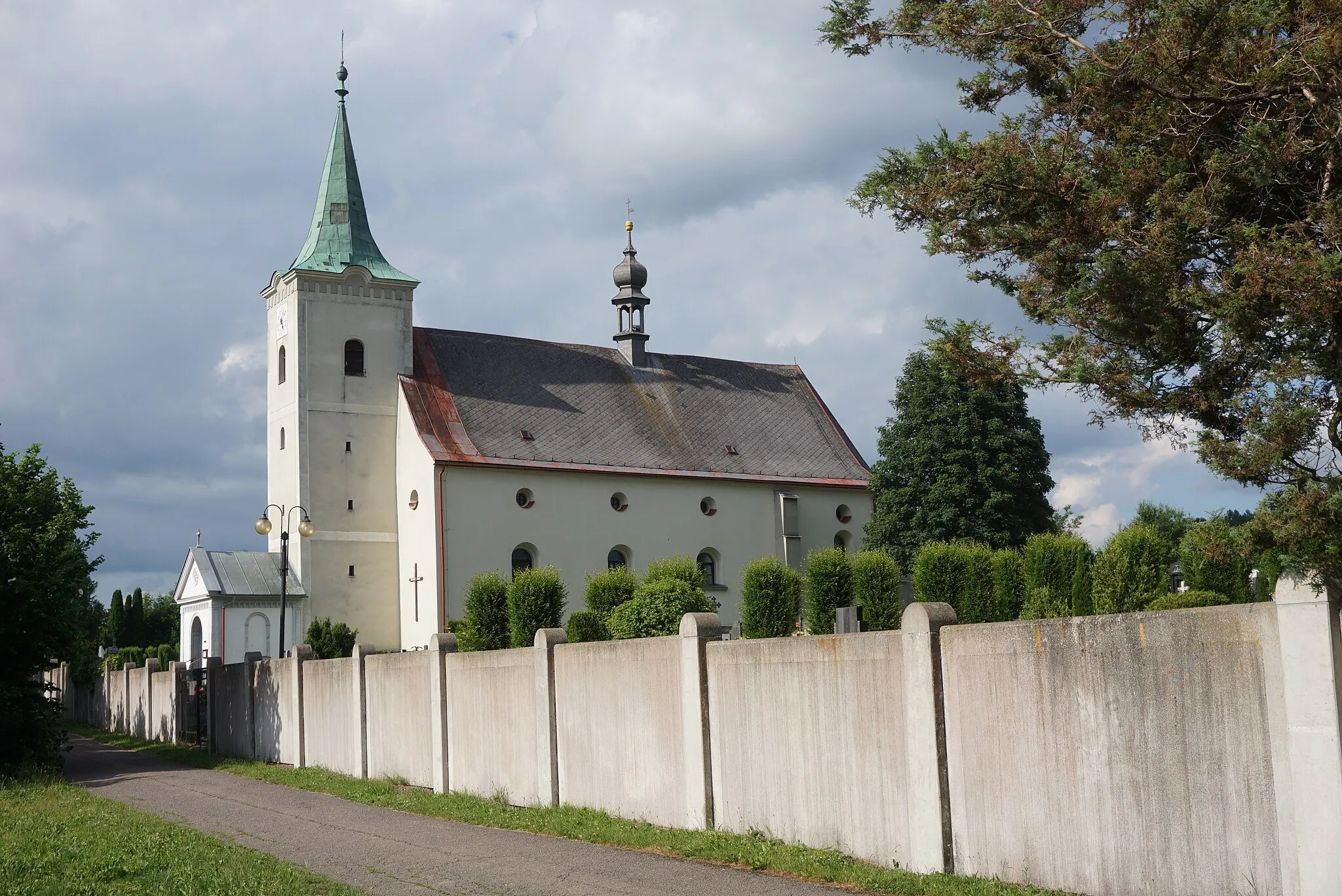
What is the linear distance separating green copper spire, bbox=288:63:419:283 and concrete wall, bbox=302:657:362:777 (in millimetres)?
24849

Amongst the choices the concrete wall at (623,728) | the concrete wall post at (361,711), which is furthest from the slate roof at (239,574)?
the concrete wall at (623,728)

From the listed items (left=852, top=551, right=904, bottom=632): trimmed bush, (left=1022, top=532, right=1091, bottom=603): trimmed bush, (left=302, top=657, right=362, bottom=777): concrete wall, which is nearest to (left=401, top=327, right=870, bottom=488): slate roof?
(left=852, top=551, right=904, bottom=632): trimmed bush

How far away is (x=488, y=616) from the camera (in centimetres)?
3369

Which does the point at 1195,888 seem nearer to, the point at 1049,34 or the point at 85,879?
the point at 1049,34

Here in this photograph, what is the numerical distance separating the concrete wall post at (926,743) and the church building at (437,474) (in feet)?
104

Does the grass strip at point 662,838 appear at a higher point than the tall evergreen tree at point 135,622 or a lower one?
lower

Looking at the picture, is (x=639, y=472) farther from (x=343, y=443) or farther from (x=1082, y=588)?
(x=1082, y=588)

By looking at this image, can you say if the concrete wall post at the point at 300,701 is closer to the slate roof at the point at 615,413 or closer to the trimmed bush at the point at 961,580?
the trimmed bush at the point at 961,580

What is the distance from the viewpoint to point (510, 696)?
1606cm

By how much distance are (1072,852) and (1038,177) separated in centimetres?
474

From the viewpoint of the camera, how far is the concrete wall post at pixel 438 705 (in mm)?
17500

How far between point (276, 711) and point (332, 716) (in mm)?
→ 3121

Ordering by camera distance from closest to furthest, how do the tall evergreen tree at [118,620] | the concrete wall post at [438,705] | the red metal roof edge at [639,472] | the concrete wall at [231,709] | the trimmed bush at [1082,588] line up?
the concrete wall post at [438,705] → the concrete wall at [231,709] → the trimmed bush at [1082,588] → the red metal roof edge at [639,472] → the tall evergreen tree at [118,620]

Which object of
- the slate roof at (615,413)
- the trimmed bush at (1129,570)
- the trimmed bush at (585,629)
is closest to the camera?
the trimmed bush at (585,629)
